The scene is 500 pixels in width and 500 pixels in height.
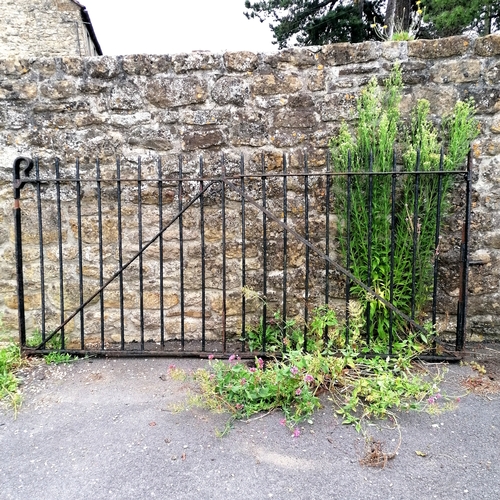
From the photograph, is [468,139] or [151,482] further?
[468,139]

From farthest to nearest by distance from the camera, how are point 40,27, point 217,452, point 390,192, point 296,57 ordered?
1. point 40,27
2. point 296,57
3. point 390,192
4. point 217,452

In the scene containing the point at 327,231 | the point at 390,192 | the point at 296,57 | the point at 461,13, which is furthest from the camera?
the point at 461,13

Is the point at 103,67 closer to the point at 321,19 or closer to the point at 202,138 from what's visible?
the point at 202,138

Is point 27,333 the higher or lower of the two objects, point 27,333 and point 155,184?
the lower

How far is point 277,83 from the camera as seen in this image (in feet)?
10.8

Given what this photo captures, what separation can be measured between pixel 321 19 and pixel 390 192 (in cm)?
1099

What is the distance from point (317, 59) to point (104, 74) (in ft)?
5.40

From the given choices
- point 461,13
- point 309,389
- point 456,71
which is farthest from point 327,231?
point 461,13

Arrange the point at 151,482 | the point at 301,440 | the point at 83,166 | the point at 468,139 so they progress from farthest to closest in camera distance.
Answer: the point at 83,166 → the point at 468,139 → the point at 301,440 → the point at 151,482

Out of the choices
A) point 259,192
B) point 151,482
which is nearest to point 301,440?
point 151,482

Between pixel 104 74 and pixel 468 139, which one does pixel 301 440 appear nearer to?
pixel 468 139

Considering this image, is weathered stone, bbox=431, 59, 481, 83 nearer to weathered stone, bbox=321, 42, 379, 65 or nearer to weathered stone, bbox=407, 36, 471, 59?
weathered stone, bbox=407, 36, 471, 59

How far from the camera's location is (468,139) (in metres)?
3.20

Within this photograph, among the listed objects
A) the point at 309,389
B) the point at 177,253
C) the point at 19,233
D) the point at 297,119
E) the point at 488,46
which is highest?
the point at 488,46
